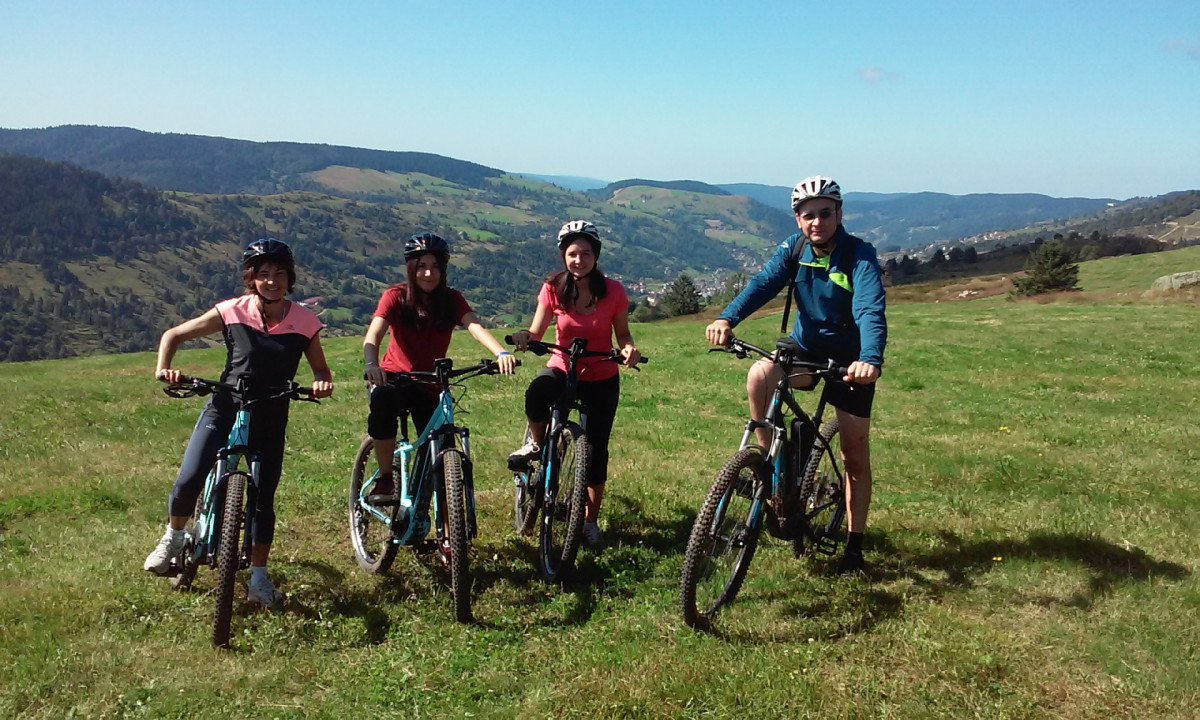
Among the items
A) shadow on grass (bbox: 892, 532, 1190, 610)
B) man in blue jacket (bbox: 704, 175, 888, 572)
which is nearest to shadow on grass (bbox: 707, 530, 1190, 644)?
shadow on grass (bbox: 892, 532, 1190, 610)

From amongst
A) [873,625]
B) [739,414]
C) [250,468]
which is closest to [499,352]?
[250,468]

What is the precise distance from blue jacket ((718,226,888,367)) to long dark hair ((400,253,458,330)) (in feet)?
7.79

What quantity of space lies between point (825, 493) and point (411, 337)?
3.93 m

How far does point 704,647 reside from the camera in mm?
4953

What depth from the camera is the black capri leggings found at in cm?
630

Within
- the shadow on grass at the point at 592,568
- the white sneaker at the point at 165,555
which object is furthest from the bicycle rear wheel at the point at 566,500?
the white sneaker at the point at 165,555

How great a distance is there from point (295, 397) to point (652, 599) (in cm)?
324

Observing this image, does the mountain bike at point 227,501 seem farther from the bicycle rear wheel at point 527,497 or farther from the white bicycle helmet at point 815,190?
the white bicycle helmet at point 815,190

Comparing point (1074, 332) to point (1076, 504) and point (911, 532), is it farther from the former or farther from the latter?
point (911, 532)

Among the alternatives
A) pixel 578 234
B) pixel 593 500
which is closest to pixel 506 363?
pixel 578 234

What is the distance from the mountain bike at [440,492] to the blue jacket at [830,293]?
2.27 m

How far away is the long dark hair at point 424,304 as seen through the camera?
620cm

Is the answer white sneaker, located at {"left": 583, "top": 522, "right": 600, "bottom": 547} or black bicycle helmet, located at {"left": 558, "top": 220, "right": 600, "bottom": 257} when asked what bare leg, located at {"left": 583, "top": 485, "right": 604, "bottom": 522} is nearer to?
white sneaker, located at {"left": 583, "top": 522, "right": 600, "bottom": 547}

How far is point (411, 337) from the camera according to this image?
630 cm
